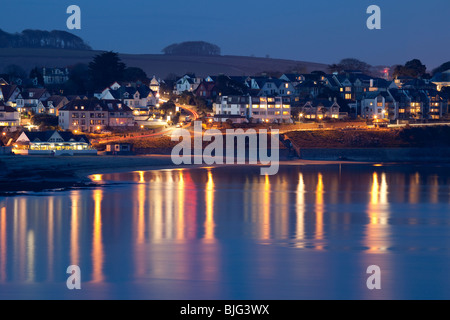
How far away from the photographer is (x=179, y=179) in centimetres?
3728

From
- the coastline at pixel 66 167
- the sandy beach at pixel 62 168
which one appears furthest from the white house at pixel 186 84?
the sandy beach at pixel 62 168

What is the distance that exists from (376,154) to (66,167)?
23.3m

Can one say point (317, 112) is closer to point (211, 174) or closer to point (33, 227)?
point (211, 174)

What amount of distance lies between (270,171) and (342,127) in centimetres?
1711

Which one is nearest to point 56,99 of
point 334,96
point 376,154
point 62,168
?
point 62,168

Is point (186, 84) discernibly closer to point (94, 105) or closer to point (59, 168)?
point (94, 105)

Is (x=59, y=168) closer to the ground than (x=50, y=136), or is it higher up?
closer to the ground

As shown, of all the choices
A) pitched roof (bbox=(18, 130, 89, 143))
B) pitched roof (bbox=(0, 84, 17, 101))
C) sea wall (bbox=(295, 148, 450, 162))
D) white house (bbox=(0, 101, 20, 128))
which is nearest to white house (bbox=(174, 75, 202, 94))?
pitched roof (bbox=(0, 84, 17, 101))

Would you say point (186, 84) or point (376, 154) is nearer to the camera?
point (376, 154)

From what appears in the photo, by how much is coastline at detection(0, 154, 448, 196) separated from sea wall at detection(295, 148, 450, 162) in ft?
4.43

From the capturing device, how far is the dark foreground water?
16.3 metres

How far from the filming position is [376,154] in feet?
169

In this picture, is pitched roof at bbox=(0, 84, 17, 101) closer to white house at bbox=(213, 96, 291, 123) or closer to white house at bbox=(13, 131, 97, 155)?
white house at bbox=(13, 131, 97, 155)
